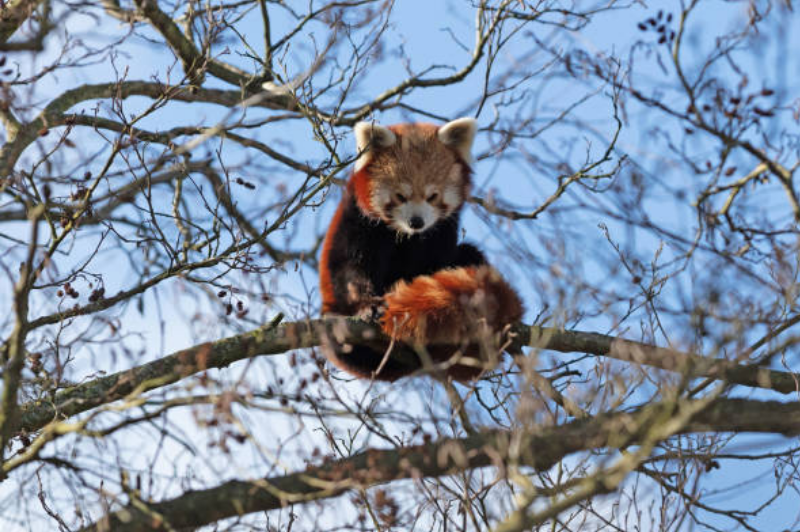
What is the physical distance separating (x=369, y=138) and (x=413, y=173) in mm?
395

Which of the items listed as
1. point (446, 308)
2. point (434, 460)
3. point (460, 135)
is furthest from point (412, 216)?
point (434, 460)

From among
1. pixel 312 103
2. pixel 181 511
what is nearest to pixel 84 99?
pixel 312 103

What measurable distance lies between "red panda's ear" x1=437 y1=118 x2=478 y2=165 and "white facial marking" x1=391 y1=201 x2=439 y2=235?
0.64 meters

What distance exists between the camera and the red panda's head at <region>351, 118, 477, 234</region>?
591 cm

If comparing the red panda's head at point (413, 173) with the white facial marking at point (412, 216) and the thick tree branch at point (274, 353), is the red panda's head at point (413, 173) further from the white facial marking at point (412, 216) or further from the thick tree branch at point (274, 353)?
the thick tree branch at point (274, 353)

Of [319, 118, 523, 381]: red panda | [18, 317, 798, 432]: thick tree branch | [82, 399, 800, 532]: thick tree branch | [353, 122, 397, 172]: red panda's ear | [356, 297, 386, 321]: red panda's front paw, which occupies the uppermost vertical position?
[353, 122, 397, 172]: red panda's ear

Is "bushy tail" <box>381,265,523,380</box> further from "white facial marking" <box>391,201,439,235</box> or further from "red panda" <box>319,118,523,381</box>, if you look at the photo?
"white facial marking" <box>391,201,439,235</box>

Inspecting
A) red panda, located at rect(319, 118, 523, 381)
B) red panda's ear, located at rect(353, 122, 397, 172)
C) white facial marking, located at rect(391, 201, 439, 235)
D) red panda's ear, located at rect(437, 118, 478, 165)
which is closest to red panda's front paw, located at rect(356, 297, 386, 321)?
red panda, located at rect(319, 118, 523, 381)

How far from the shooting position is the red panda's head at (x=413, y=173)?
19.4 ft

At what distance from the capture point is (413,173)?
237 inches

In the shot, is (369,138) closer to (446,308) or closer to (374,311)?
(374,311)

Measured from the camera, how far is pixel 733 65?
4242 mm

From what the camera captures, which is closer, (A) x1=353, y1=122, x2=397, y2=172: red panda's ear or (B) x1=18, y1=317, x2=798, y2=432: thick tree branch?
(B) x1=18, y1=317, x2=798, y2=432: thick tree branch

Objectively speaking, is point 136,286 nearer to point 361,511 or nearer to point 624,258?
point 361,511
